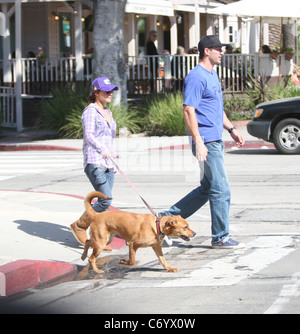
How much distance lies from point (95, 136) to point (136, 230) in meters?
1.43

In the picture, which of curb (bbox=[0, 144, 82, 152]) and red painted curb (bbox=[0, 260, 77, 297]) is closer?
red painted curb (bbox=[0, 260, 77, 297])

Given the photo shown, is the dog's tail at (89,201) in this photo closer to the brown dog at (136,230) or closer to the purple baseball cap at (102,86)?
the brown dog at (136,230)

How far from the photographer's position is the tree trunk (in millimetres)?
19578

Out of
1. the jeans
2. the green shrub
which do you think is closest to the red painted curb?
the jeans

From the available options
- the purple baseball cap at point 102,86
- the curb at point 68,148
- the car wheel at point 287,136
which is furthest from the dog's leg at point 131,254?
the curb at point 68,148

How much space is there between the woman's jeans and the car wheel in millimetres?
8106

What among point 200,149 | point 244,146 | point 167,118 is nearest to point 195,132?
point 200,149

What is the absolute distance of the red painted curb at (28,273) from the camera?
6.40 meters

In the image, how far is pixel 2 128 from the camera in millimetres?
21875

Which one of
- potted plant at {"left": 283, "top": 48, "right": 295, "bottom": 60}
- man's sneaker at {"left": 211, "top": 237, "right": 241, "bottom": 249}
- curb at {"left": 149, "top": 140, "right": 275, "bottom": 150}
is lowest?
man's sneaker at {"left": 211, "top": 237, "right": 241, "bottom": 249}

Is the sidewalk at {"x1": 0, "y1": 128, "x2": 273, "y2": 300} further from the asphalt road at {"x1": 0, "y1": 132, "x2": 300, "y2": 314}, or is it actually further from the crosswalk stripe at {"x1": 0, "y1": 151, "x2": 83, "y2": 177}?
the crosswalk stripe at {"x1": 0, "y1": 151, "x2": 83, "y2": 177}

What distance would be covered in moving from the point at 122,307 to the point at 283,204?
4.85 meters

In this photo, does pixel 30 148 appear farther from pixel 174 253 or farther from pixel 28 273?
pixel 28 273

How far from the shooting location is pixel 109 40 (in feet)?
64.8
